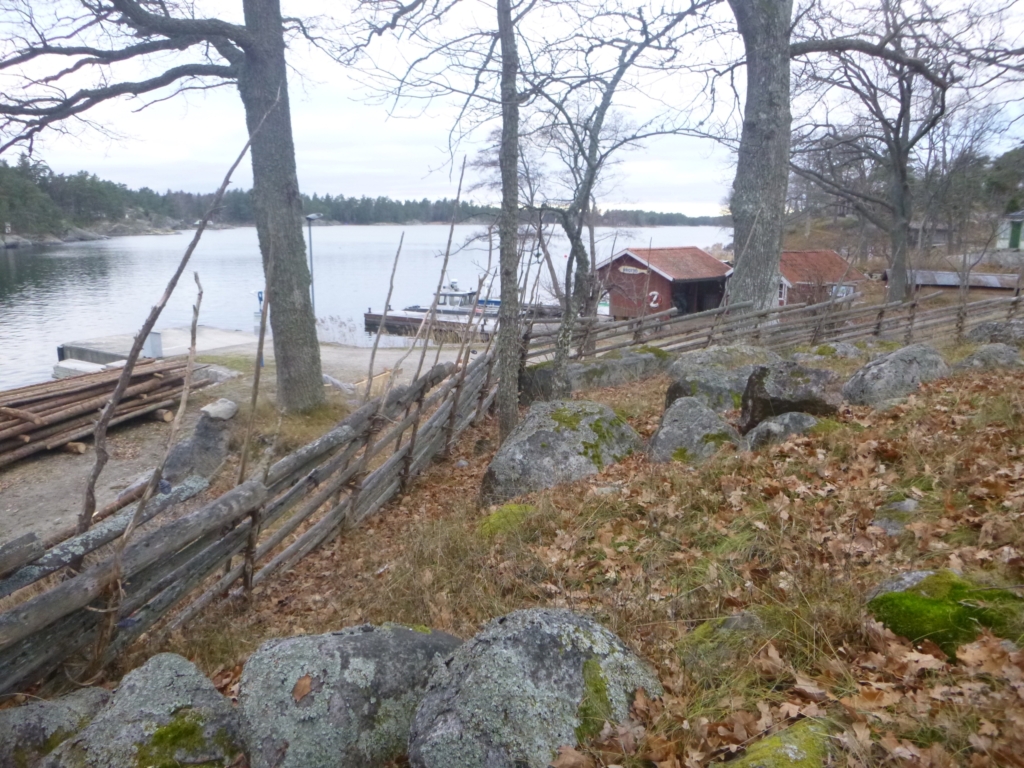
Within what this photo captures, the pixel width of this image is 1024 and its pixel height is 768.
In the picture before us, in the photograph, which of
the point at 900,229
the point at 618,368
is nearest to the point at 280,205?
the point at 618,368

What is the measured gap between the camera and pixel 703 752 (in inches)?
91.7

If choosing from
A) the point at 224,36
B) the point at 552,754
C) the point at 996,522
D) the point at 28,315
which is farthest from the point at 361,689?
the point at 28,315

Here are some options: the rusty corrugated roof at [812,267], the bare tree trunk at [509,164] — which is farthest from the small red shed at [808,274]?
the bare tree trunk at [509,164]

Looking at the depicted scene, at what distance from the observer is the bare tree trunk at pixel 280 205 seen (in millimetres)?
9500

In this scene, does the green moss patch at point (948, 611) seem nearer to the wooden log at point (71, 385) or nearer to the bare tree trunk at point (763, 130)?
the bare tree trunk at point (763, 130)

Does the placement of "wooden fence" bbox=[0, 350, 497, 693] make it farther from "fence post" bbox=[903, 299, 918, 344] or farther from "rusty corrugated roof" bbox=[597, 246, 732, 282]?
"rusty corrugated roof" bbox=[597, 246, 732, 282]

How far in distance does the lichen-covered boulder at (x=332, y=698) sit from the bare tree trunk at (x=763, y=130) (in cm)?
1022

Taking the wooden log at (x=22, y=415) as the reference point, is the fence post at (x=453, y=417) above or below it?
above

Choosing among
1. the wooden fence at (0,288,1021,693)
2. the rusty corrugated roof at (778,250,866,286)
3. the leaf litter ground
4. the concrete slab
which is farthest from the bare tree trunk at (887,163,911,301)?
the concrete slab

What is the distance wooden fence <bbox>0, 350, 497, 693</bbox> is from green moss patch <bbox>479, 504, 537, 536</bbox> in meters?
1.36

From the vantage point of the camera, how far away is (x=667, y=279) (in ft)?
103

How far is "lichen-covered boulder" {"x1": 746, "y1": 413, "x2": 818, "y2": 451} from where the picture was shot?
5559 mm

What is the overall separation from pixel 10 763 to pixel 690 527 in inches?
138

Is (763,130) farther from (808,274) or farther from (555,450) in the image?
(808,274)
